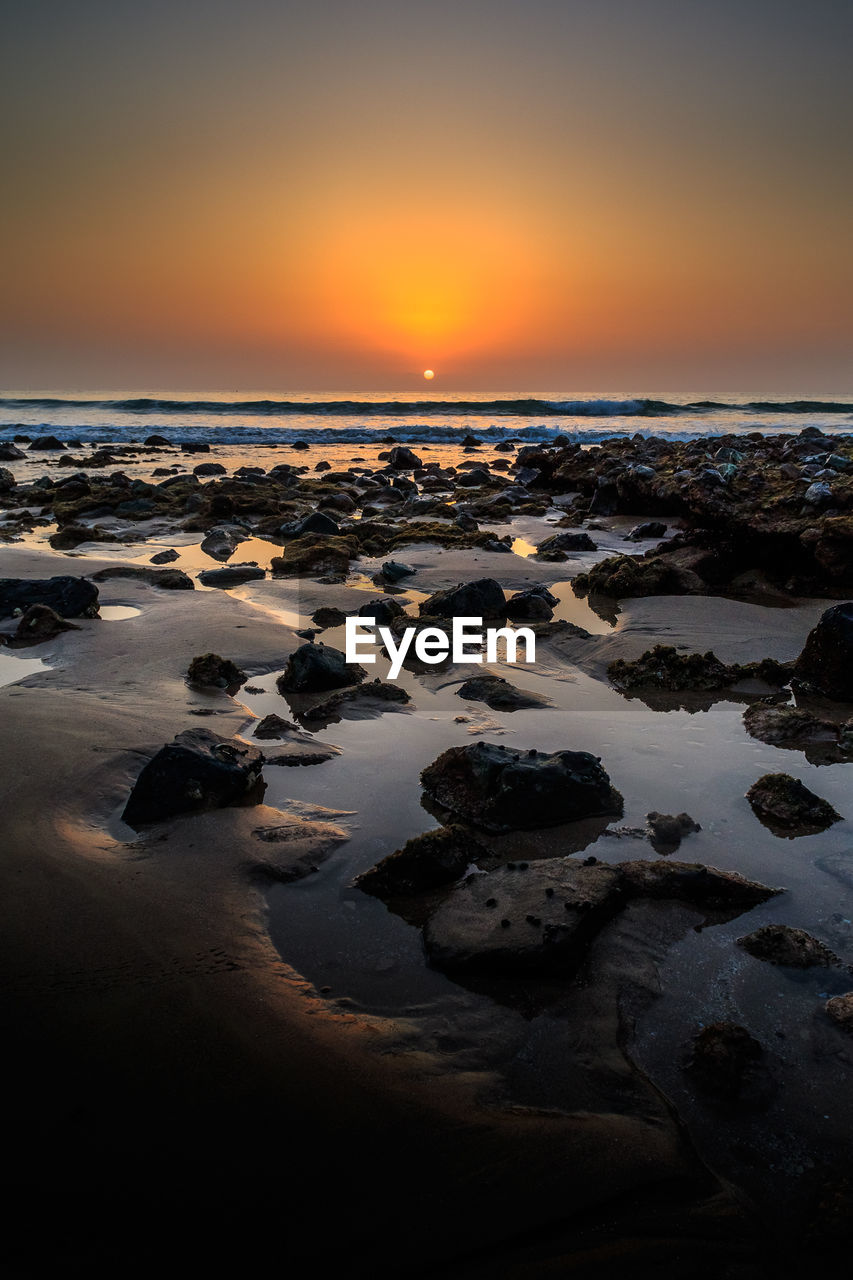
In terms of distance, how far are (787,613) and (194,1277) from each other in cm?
663

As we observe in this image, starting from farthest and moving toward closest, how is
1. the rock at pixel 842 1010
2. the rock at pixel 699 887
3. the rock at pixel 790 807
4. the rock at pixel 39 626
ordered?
1. the rock at pixel 39 626
2. the rock at pixel 790 807
3. the rock at pixel 699 887
4. the rock at pixel 842 1010

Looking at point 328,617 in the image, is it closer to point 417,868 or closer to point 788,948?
point 417,868

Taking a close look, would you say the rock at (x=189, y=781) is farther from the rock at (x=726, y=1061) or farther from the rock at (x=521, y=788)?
the rock at (x=726, y=1061)

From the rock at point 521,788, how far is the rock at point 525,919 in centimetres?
43

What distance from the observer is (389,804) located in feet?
11.5

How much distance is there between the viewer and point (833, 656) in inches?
190

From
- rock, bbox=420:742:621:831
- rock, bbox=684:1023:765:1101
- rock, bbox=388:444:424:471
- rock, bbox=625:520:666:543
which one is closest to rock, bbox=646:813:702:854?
rock, bbox=420:742:621:831

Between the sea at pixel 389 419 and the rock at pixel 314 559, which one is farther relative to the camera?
the sea at pixel 389 419

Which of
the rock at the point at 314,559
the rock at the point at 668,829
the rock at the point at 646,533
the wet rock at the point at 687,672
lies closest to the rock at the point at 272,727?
the rock at the point at 668,829

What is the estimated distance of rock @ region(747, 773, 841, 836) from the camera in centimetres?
Answer: 329

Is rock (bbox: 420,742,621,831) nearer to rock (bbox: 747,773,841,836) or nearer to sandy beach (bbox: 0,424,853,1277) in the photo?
sandy beach (bbox: 0,424,853,1277)

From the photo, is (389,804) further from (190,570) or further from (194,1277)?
(190,570)

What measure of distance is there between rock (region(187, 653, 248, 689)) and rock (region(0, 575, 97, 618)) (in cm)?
185

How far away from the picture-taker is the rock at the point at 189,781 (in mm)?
3254
